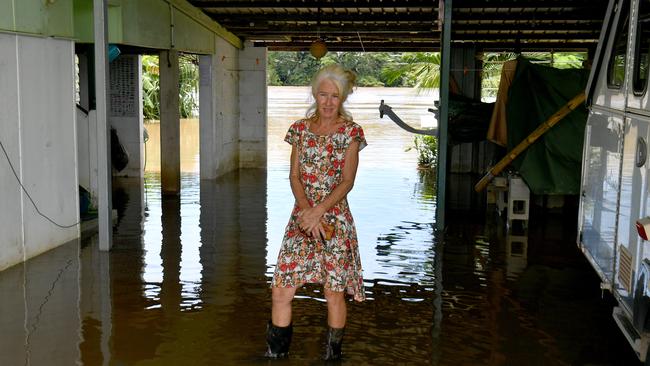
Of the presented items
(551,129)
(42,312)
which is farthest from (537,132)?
(42,312)

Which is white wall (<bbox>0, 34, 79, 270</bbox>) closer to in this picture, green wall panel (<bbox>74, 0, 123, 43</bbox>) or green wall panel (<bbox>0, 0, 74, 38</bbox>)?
green wall panel (<bbox>0, 0, 74, 38</bbox>)

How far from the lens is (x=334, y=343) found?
4.89 meters

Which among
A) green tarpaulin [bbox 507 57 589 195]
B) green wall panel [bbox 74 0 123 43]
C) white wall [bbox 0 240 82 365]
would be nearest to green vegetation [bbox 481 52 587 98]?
green tarpaulin [bbox 507 57 589 195]

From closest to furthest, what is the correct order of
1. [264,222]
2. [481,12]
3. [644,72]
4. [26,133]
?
[644,72] → [26,133] → [264,222] → [481,12]

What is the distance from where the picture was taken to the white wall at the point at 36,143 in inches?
288

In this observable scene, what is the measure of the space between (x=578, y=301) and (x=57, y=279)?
426cm

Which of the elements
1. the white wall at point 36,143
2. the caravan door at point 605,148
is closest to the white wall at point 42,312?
the white wall at point 36,143

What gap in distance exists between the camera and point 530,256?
835 cm

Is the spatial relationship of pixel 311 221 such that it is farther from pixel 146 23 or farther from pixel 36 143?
pixel 146 23

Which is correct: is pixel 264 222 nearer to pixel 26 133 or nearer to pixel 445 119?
pixel 445 119

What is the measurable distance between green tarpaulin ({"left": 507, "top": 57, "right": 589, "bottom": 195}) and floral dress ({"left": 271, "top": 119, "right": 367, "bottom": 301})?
18.5 ft

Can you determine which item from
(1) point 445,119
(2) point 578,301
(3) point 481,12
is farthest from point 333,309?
(3) point 481,12

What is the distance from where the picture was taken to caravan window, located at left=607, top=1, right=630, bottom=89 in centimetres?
529

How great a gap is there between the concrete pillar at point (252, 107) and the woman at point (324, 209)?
11586 mm
